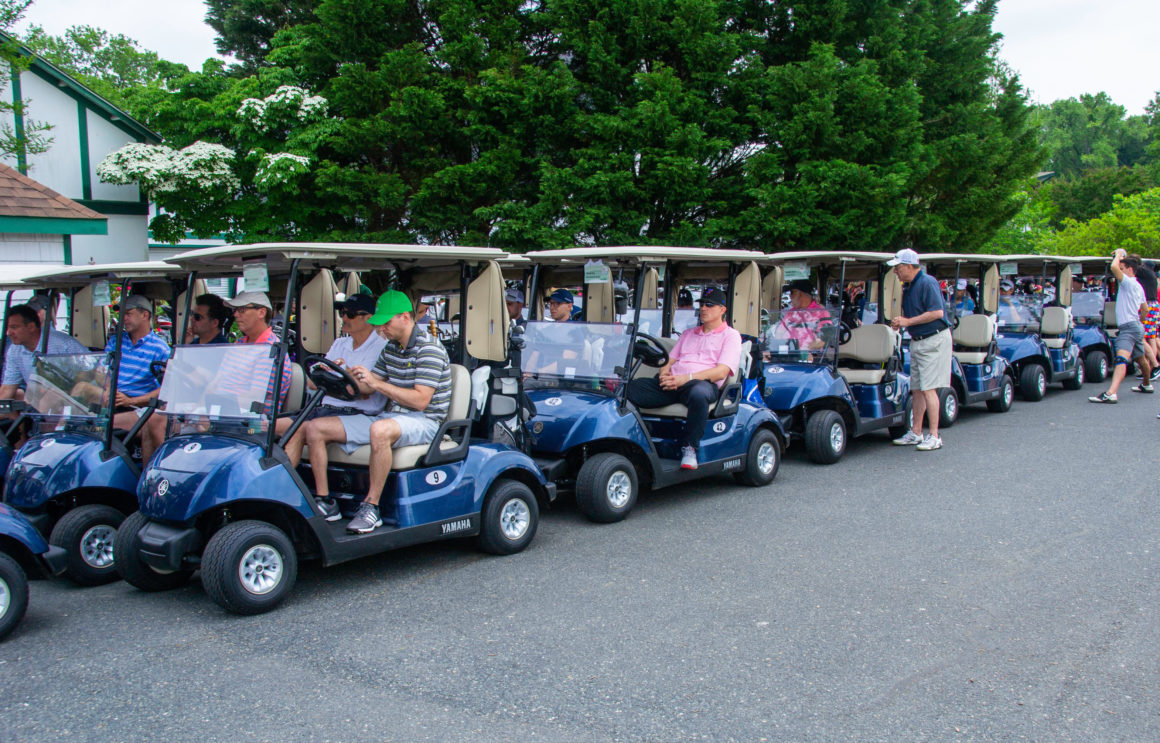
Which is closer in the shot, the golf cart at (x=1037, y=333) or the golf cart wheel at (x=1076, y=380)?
the golf cart at (x=1037, y=333)

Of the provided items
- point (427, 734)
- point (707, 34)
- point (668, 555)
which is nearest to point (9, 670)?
point (427, 734)

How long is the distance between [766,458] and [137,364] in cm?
503

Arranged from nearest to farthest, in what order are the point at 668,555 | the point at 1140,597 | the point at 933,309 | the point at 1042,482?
the point at 1140,597 < the point at 668,555 < the point at 1042,482 < the point at 933,309

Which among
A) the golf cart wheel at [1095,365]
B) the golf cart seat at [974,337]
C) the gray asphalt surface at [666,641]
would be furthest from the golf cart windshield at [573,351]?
the golf cart wheel at [1095,365]

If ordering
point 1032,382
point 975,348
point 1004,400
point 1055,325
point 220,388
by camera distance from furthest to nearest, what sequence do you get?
1. point 1055,325
2. point 1032,382
3. point 1004,400
4. point 975,348
5. point 220,388

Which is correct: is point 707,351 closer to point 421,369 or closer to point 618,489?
point 618,489

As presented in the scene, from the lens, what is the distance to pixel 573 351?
6742mm

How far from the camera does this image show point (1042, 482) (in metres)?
7.09

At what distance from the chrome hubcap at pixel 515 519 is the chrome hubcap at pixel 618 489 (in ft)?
2.42

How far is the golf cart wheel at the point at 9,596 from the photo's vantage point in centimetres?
405

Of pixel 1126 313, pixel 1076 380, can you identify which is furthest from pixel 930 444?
pixel 1076 380

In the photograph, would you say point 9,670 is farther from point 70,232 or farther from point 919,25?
point 919,25

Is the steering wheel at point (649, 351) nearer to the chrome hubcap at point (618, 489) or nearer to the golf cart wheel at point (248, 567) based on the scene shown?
the chrome hubcap at point (618, 489)

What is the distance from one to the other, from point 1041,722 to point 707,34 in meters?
12.9
